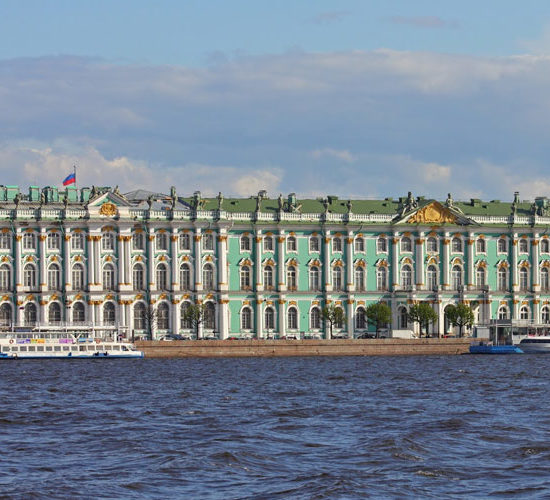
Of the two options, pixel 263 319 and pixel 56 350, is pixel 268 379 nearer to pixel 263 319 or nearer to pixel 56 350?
pixel 56 350

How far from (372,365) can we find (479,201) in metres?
35.2

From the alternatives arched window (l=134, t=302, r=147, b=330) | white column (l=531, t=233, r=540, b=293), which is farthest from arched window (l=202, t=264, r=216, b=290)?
white column (l=531, t=233, r=540, b=293)

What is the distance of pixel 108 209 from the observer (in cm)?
9469

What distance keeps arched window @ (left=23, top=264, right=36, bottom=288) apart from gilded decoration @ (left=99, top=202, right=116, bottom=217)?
5735 millimetres

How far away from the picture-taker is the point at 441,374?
64.9 m

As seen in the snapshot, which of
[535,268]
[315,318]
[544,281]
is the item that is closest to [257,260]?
[315,318]

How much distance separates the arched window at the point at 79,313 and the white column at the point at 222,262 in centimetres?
906

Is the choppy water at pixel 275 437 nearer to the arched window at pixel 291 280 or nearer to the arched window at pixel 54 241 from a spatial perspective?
the arched window at pixel 54 241

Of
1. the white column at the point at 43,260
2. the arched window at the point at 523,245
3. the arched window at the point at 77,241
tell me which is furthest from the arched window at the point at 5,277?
the arched window at the point at 523,245

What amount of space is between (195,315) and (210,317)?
7.01ft

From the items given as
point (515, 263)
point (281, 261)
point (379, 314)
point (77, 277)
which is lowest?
point (379, 314)

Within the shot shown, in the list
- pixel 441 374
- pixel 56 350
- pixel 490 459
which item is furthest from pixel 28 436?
pixel 56 350

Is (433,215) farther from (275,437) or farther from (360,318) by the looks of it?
(275,437)

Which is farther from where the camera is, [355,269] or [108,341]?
[355,269]
